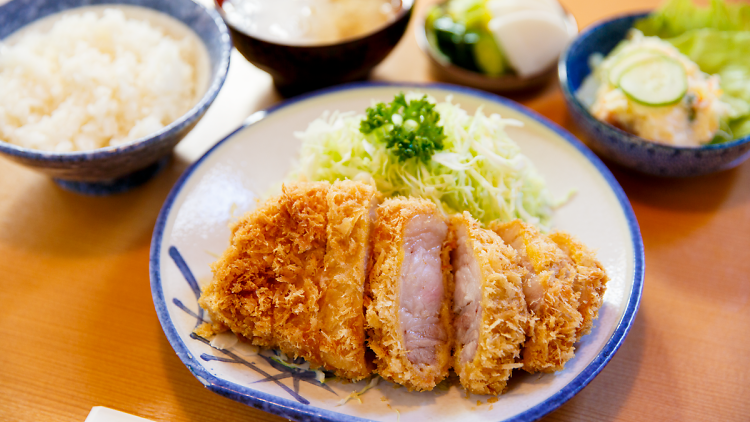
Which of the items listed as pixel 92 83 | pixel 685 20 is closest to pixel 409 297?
pixel 92 83

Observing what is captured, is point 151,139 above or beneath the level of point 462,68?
above

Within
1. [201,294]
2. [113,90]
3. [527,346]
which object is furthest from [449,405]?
[113,90]

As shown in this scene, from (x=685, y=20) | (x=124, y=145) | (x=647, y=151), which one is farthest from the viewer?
(x=685, y=20)

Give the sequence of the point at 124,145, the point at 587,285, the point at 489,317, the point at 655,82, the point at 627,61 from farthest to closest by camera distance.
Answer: the point at 627,61 < the point at 655,82 < the point at 124,145 < the point at 587,285 < the point at 489,317

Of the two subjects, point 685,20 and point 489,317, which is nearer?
point 489,317

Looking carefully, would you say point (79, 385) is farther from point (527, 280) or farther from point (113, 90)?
point (527, 280)

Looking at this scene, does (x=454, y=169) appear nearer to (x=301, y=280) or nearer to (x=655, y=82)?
(x=301, y=280)

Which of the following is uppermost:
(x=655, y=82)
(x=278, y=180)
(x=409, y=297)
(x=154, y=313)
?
(x=655, y=82)

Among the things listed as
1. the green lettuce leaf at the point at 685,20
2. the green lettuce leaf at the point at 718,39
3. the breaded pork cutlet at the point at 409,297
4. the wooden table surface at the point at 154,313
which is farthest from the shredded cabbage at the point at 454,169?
the green lettuce leaf at the point at 685,20
